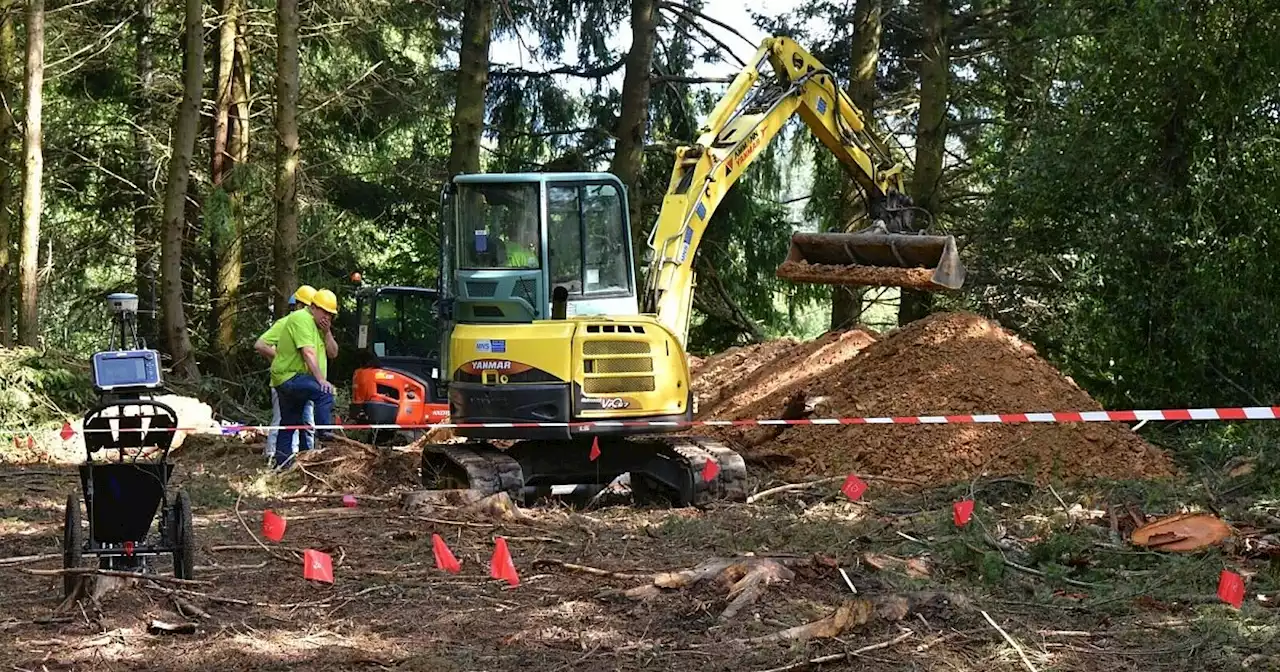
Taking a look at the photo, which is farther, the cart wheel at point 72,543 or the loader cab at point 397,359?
the loader cab at point 397,359

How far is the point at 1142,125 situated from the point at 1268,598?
8003 millimetres

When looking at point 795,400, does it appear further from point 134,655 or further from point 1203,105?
point 134,655

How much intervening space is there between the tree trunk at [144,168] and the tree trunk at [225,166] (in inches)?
40.7

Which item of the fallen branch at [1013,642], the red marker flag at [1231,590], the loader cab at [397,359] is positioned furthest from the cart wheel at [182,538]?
the loader cab at [397,359]

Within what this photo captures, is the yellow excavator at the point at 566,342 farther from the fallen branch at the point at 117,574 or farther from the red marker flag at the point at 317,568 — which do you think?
the fallen branch at the point at 117,574

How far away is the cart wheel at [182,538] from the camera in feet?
22.0

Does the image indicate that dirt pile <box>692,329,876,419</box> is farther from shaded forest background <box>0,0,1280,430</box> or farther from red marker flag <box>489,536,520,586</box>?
red marker flag <box>489,536,520,586</box>

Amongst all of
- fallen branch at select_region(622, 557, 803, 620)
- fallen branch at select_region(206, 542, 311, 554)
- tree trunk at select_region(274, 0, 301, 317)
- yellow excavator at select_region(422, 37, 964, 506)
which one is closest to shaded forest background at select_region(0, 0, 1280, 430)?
tree trunk at select_region(274, 0, 301, 317)

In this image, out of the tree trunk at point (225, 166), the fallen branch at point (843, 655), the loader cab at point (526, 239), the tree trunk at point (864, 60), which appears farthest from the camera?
the tree trunk at point (225, 166)

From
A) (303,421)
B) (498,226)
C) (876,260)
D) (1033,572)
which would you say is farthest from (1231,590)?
(303,421)

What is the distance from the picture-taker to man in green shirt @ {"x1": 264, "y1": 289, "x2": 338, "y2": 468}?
37.6 ft

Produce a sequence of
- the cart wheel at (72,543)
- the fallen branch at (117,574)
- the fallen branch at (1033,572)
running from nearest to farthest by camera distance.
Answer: the fallen branch at (117,574)
the cart wheel at (72,543)
the fallen branch at (1033,572)

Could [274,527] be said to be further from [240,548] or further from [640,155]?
[640,155]

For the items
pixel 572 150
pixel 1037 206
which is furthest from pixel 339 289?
pixel 1037 206
